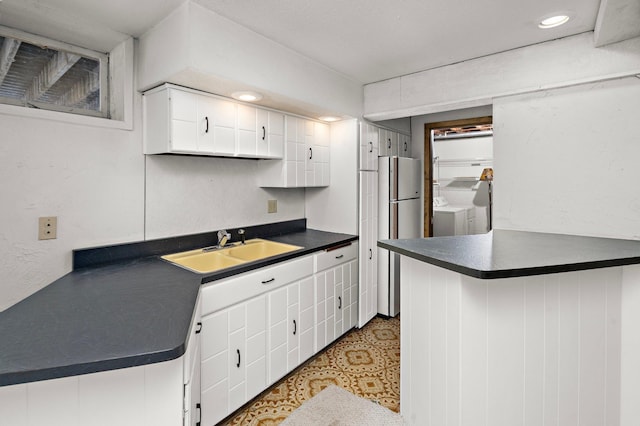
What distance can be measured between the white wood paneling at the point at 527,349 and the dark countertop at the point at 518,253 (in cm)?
9

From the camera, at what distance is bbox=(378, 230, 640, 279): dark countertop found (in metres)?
1.33

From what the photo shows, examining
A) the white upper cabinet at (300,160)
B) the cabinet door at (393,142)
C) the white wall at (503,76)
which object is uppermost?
the white wall at (503,76)

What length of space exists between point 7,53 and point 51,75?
192 millimetres

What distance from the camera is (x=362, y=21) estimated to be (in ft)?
Result: 6.21

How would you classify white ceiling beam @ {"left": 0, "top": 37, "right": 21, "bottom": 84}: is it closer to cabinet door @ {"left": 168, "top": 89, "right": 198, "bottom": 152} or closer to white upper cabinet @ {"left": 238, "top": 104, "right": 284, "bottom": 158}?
cabinet door @ {"left": 168, "top": 89, "right": 198, "bottom": 152}

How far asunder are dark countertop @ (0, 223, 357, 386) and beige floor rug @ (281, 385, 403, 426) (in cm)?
94

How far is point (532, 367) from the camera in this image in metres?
1.47

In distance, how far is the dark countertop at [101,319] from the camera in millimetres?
869

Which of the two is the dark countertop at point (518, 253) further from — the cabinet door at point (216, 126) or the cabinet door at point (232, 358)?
the cabinet door at point (216, 126)

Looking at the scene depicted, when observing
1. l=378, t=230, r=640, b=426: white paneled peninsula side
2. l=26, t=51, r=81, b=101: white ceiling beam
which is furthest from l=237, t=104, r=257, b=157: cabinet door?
l=378, t=230, r=640, b=426: white paneled peninsula side

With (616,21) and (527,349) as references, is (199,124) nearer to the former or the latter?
(527,349)

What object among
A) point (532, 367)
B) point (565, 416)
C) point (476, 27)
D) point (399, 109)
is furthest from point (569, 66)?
point (565, 416)

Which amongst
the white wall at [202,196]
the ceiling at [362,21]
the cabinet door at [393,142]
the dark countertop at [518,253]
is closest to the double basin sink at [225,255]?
the white wall at [202,196]

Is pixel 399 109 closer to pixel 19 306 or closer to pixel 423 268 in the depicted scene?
pixel 423 268
